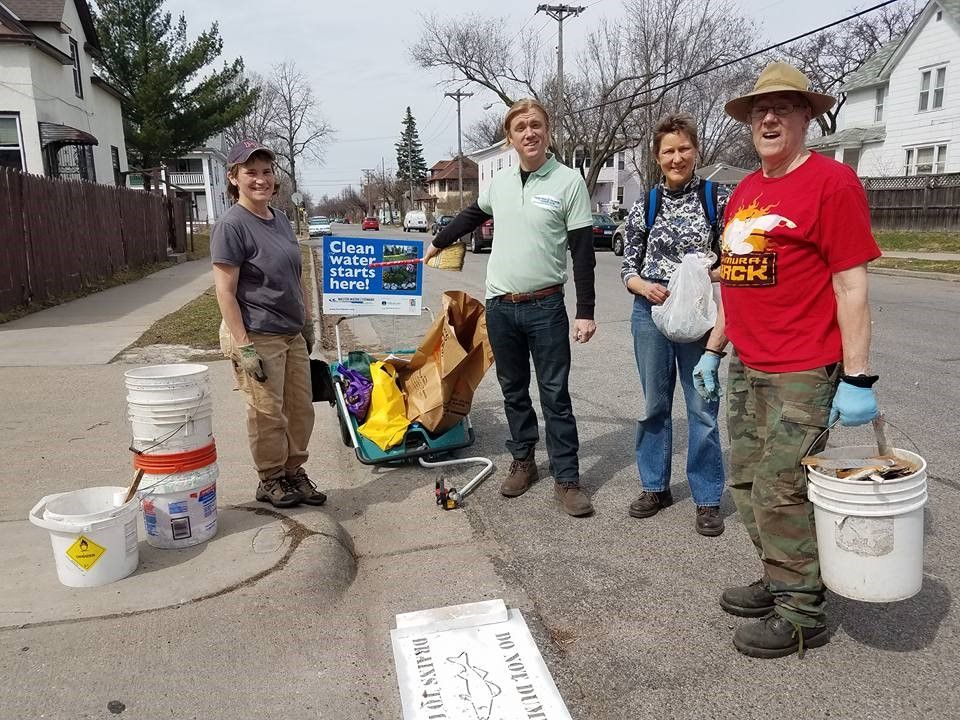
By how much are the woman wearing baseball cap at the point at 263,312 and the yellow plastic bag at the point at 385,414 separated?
0.64m

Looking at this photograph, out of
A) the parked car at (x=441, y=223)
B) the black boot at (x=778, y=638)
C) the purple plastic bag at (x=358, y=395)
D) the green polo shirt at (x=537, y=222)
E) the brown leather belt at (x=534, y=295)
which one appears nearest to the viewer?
the black boot at (x=778, y=638)

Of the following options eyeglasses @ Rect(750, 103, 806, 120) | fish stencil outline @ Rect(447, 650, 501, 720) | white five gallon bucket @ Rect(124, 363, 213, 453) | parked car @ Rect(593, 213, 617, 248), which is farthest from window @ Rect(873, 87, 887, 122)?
fish stencil outline @ Rect(447, 650, 501, 720)

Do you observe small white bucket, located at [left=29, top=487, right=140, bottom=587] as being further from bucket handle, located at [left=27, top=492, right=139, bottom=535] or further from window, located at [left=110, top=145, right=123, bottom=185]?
window, located at [left=110, top=145, right=123, bottom=185]

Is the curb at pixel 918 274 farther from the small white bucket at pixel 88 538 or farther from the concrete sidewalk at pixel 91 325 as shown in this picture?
the small white bucket at pixel 88 538

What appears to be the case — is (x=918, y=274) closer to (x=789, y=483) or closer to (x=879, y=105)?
(x=789, y=483)

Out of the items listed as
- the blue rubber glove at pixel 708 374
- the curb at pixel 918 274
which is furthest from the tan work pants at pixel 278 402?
the curb at pixel 918 274

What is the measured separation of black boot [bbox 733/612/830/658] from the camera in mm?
2664

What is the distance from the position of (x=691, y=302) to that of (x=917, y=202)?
2749 cm

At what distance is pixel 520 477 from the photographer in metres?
4.34

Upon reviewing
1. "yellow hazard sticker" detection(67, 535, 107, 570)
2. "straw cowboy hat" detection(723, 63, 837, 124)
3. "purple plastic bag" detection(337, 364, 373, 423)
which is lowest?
"yellow hazard sticker" detection(67, 535, 107, 570)

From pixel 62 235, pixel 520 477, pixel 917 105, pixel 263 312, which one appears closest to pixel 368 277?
pixel 263 312

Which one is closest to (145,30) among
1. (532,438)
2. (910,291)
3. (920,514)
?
(910,291)

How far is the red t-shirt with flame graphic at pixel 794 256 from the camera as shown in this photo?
7.89 ft

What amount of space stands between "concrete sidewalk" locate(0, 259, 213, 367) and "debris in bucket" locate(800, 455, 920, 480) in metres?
7.44
